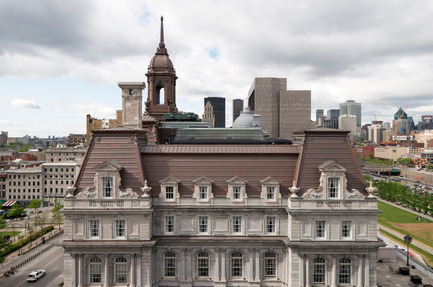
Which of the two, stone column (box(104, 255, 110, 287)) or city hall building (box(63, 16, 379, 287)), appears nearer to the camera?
city hall building (box(63, 16, 379, 287))

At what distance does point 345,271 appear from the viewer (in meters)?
35.0

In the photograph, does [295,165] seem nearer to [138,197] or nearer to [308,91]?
[138,197]

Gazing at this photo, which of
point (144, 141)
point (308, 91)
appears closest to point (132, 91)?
point (144, 141)

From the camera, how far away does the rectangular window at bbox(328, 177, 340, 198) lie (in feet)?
114

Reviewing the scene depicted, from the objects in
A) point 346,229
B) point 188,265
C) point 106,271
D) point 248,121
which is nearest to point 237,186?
point 188,265

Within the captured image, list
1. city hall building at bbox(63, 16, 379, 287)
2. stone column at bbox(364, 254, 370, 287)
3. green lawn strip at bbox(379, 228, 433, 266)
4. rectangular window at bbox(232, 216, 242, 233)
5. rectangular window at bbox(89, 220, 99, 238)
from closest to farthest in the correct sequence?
1. stone column at bbox(364, 254, 370, 287)
2. city hall building at bbox(63, 16, 379, 287)
3. rectangular window at bbox(89, 220, 99, 238)
4. rectangular window at bbox(232, 216, 242, 233)
5. green lawn strip at bbox(379, 228, 433, 266)

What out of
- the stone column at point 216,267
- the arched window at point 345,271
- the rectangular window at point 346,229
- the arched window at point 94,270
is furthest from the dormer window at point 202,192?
the arched window at point 345,271

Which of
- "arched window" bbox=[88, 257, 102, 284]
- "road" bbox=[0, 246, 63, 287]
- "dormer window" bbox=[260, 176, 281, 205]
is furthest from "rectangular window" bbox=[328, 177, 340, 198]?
"road" bbox=[0, 246, 63, 287]

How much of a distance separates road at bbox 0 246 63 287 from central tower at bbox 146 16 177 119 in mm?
34924

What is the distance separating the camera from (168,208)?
35656 millimetres

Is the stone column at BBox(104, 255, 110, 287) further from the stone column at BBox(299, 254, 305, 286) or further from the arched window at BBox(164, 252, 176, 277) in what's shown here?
the stone column at BBox(299, 254, 305, 286)

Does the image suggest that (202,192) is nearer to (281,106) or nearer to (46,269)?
(46,269)

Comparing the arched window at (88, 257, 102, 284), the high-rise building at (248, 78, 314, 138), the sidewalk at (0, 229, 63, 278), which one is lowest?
the sidewalk at (0, 229, 63, 278)

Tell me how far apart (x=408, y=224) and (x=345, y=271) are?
58.4 m
